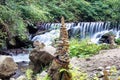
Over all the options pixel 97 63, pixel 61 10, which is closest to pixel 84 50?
pixel 97 63

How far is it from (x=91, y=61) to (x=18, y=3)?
29.4 ft

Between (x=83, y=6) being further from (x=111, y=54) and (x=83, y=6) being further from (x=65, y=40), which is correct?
(x=65, y=40)

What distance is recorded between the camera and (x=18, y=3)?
51.3 ft

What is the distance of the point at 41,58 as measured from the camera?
739cm

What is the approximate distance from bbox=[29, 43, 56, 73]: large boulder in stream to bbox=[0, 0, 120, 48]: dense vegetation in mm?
6534

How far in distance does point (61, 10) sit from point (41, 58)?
12655mm

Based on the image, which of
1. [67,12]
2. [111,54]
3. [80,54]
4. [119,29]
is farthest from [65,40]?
[67,12]

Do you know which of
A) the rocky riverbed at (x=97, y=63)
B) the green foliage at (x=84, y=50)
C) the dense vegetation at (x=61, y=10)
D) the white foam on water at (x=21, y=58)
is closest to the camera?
the rocky riverbed at (x=97, y=63)

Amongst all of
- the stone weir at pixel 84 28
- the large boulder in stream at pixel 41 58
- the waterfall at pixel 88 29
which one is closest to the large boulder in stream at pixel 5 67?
the large boulder in stream at pixel 41 58

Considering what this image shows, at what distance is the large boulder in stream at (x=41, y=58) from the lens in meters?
7.36

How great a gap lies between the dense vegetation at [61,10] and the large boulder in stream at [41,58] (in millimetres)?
6534

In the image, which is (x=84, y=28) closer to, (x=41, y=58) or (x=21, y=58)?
(x=21, y=58)

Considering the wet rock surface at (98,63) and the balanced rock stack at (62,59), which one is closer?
the balanced rock stack at (62,59)

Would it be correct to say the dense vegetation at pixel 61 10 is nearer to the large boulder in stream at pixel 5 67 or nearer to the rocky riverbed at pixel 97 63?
the large boulder in stream at pixel 5 67
